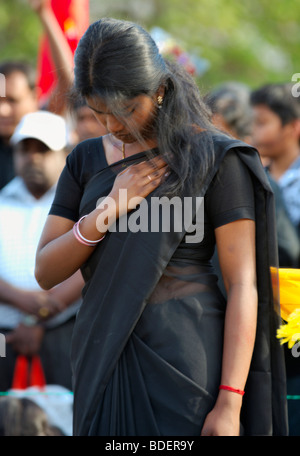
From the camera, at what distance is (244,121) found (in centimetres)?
423

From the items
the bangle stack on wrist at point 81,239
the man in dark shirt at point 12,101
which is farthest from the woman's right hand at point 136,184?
the man in dark shirt at point 12,101

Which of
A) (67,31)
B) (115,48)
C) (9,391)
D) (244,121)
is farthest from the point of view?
(67,31)

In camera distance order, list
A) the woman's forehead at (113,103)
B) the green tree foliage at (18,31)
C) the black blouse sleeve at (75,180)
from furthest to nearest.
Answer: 1. the green tree foliage at (18,31)
2. the black blouse sleeve at (75,180)
3. the woman's forehead at (113,103)

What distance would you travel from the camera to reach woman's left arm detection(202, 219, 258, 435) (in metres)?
1.95

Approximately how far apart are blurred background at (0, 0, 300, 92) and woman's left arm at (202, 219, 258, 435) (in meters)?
9.58

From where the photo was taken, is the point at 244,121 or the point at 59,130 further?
the point at 244,121

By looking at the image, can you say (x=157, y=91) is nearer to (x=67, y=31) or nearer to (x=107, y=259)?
(x=107, y=259)

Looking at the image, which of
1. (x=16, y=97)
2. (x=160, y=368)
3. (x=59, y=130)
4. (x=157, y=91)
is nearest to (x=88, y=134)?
(x=59, y=130)

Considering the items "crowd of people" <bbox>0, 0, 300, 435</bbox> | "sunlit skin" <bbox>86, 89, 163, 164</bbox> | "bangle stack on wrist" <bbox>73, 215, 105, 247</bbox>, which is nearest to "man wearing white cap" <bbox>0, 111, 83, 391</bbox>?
"crowd of people" <bbox>0, 0, 300, 435</bbox>

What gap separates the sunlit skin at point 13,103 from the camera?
444 cm

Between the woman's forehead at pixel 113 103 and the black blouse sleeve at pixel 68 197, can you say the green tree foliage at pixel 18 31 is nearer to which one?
the black blouse sleeve at pixel 68 197

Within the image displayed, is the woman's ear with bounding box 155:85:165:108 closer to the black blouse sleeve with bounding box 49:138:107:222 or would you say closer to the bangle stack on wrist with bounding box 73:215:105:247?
the black blouse sleeve with bounding box 49:138:107:222

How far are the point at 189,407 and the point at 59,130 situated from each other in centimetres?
213

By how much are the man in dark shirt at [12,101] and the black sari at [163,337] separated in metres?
2.49
